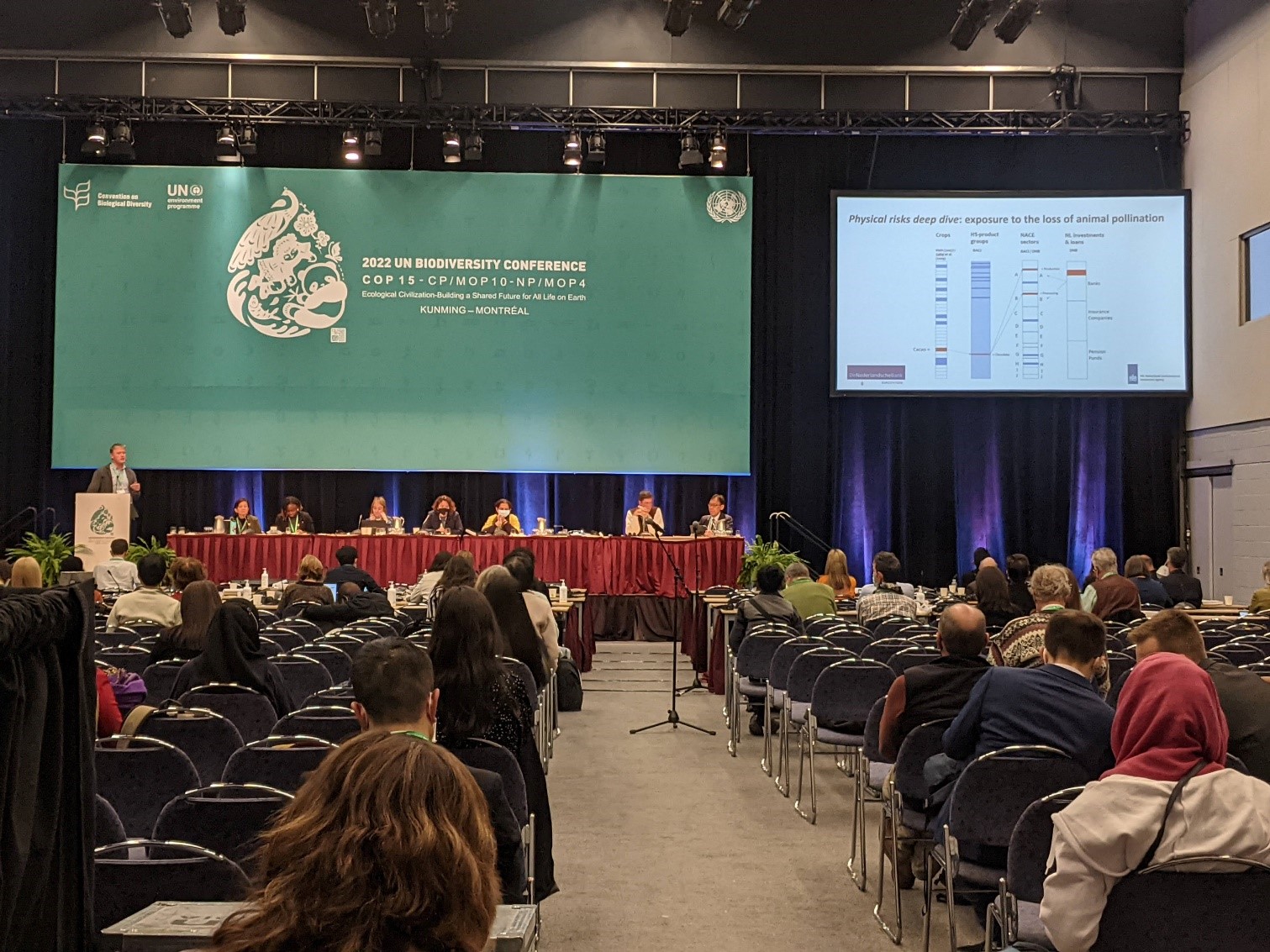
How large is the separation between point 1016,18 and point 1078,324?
362 cm

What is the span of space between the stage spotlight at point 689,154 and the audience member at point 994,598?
7.51 m

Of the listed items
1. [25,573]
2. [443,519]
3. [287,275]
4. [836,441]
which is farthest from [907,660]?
[287,275]

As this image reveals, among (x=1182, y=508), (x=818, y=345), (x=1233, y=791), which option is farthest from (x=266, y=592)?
(x=1182, y=508)

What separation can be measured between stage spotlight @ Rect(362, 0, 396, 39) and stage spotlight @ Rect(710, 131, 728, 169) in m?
3.67

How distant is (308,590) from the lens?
8.81 meters

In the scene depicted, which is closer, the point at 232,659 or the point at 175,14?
the point at 232,659

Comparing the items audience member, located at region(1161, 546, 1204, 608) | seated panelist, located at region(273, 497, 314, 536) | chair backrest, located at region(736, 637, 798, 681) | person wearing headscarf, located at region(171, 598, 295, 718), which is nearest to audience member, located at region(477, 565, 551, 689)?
person wearing headscarf, located at region(171, 598, 295, 718)

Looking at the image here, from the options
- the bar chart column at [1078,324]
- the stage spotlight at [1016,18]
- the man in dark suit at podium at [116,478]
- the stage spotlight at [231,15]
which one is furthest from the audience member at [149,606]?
the bar chart column at [1078,324]

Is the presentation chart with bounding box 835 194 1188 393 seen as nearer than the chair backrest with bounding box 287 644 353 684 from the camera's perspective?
No

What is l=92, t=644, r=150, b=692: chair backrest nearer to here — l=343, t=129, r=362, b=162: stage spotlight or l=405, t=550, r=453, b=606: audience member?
l=405, t=550, r=453, b=606: audience member

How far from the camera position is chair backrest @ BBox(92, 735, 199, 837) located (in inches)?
136

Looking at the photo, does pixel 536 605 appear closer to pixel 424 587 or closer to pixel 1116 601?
pixel 424 587

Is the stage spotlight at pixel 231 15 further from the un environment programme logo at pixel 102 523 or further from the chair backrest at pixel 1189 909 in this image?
the chair backrest at pixel 1189 909

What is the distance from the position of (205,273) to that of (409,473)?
130 inches
